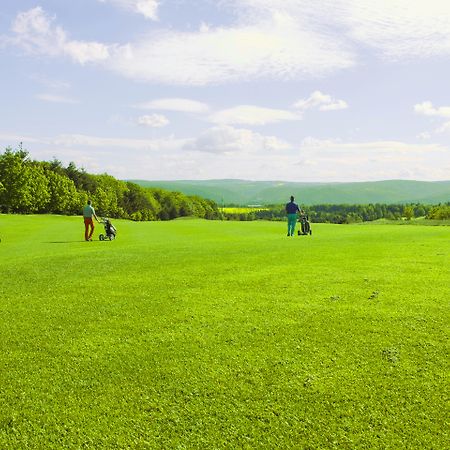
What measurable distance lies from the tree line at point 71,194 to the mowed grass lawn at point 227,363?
3563 inches

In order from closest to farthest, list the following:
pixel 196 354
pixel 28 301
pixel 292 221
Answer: pixel 196 354 → pixel 28 301 → pixel 292 221

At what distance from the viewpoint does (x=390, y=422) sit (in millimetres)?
5840

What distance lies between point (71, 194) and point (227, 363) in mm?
113875

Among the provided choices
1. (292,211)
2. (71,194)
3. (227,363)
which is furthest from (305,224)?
(71,194)

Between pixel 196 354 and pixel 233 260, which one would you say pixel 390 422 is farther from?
pixel 233 260

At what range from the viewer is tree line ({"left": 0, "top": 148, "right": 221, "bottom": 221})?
92.6 m

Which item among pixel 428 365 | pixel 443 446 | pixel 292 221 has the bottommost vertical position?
pixel 443 446

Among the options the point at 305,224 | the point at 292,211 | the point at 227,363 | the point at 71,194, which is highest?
the point at 71,194

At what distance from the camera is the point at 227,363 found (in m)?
7.29

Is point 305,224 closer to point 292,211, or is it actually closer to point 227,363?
point 292,211

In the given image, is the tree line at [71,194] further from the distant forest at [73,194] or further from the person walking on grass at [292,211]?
the person walking on grass at [292,211]

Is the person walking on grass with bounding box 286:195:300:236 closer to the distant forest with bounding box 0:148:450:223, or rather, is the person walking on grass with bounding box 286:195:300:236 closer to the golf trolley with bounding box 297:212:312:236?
the golf trolley with bounding box 297:212:312:236

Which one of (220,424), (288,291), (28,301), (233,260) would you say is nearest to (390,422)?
(220,424)

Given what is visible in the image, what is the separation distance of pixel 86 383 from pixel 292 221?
25.3 m
